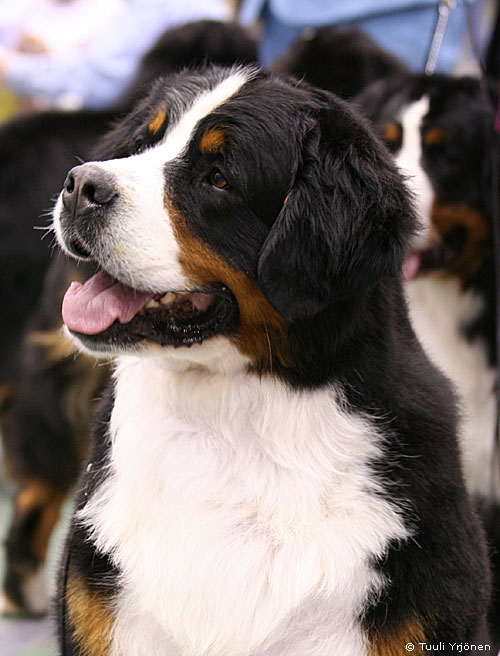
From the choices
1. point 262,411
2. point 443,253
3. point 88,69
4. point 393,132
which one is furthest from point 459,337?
point 88,69

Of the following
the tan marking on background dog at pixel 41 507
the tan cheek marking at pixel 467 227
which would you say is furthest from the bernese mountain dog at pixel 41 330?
the tan cheek marking at pixel 467 227

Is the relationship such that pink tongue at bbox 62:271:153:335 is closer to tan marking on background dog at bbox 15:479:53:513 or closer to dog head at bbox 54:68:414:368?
dog head at bbox 54:68:414:368

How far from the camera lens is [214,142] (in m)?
2.18

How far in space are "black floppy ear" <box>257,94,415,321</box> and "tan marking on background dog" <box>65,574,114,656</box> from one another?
829mm

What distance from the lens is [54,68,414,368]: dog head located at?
2.06 meters

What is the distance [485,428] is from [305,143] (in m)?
1.94

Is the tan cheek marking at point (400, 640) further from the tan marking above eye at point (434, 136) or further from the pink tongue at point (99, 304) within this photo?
the tan marking above eye at point (434, 136)

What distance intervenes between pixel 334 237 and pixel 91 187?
57cm

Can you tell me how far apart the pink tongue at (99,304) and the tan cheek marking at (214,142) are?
38cm

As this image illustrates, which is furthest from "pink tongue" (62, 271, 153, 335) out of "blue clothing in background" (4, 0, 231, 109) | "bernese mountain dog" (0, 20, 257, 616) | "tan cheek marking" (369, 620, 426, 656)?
Answer: "blue clothing in background" (4, 0, 231, 109)

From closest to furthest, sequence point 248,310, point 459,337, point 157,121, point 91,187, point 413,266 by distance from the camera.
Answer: point 91,187 → point 248,310 → point 157,121 → point 413,266 → point 459,337

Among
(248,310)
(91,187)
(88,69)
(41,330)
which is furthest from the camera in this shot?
(88,69)

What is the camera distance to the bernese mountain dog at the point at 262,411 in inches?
81.5

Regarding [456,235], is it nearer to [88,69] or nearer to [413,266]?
[413,266]
